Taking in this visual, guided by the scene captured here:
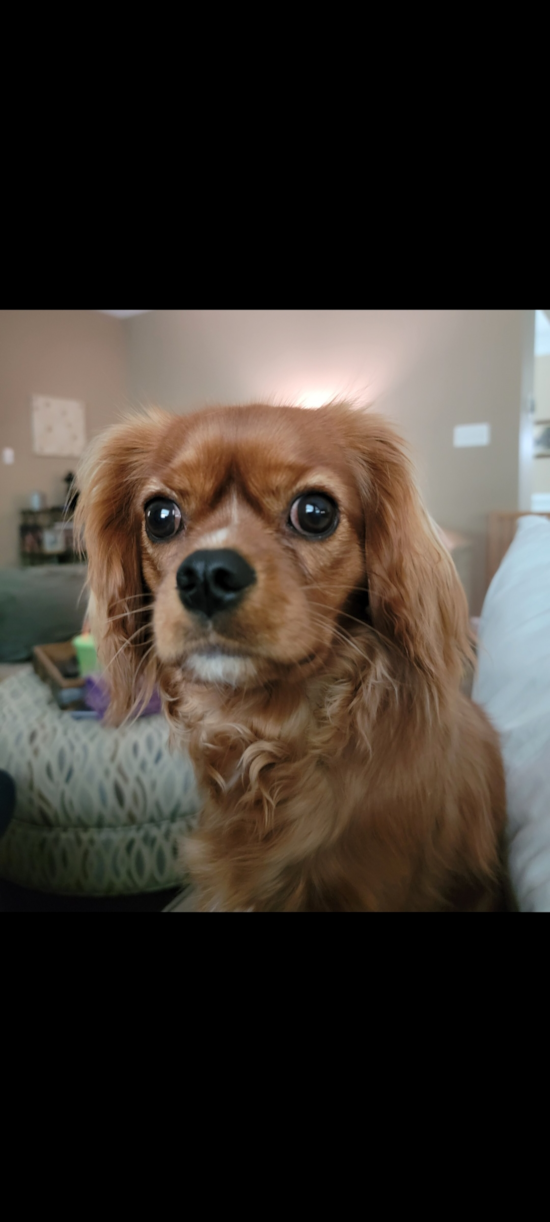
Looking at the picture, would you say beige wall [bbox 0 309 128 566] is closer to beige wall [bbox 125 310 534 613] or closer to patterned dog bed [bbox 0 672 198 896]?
beige wall [bbox 125 310 534 613]

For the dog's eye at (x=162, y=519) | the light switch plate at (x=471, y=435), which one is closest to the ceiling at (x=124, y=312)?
the dog's eye at (x=162, y=519)

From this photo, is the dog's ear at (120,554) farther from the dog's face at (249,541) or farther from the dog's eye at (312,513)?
the dog's eye at (312,513)

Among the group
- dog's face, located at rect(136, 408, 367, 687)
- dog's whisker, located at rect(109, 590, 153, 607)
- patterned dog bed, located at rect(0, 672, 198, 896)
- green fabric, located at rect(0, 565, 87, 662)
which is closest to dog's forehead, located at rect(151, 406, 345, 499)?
dog's face, located at rect(136, 408, 367, 687)

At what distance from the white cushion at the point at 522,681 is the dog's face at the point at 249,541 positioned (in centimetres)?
21

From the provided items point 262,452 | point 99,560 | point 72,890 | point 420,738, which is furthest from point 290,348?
point 72,890

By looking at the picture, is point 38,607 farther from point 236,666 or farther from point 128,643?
point 236,666

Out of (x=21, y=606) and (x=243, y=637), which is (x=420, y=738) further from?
(x=21, y=606)

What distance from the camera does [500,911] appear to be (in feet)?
1.46

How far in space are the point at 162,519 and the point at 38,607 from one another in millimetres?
387

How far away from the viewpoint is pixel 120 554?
0.48 meters

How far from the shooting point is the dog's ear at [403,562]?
419 millimetres

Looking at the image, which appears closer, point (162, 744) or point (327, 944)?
point (327, 944)

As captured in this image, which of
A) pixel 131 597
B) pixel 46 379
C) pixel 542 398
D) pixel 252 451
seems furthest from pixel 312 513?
pixel 46 379

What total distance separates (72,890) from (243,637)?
45cm
